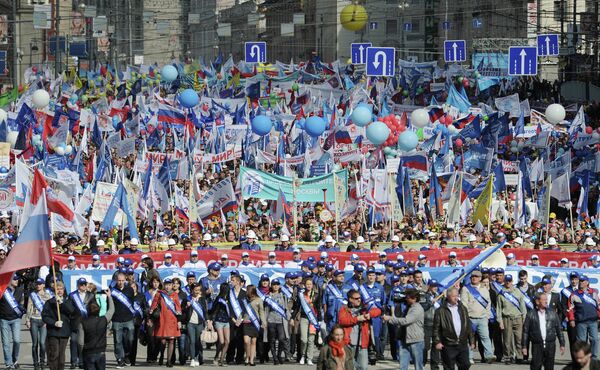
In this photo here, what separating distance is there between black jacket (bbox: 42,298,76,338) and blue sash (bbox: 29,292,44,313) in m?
0.81

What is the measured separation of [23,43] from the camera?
127875 millimetres

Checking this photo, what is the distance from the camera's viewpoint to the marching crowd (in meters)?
19.7

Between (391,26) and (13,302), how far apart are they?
84.0m

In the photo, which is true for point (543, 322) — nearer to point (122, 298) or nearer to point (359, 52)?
point (122, 298)

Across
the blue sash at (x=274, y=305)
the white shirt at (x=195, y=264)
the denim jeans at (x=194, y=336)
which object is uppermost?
the white shirt at (x=195, y=264)

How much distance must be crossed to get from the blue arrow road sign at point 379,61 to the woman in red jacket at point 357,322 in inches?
1436

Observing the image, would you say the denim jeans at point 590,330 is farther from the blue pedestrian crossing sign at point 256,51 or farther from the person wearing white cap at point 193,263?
the blue pedestrian crossing sign at point 256,51

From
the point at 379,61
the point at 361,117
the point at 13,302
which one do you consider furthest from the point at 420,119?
the point at 13,302

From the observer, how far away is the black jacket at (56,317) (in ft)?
63.5

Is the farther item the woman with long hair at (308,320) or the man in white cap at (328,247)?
the man in white cap at (328,247)

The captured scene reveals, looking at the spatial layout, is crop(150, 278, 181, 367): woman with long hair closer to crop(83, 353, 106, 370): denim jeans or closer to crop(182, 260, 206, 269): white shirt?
crop(83, 353, 106, 370): denim jeans

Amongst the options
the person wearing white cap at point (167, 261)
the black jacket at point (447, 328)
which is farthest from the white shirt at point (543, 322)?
the person wearing white cap at point (167, 261)

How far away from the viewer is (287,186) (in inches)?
1256

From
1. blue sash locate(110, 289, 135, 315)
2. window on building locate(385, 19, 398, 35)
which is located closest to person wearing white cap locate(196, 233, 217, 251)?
blue sash locate(110, 289, 135, 315)
